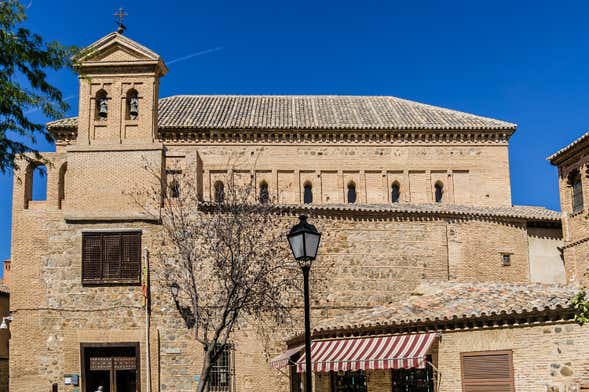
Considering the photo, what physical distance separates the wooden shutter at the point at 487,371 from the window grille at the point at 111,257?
1044 cm

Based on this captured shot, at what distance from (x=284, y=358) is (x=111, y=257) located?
19.8 ft

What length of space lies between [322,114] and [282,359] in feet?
52.1

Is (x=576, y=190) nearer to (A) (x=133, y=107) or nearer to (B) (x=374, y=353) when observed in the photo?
(B) (x=374, y=353)

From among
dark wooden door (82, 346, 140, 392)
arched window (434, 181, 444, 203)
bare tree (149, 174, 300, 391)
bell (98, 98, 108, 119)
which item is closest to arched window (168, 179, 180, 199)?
bare tree (149, 174, 300, 391)

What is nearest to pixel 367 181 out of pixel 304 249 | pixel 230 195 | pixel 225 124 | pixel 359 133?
pixel 359 133

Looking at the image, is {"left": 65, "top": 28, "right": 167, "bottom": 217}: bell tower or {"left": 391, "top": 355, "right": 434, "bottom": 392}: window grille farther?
{"left": 65, "top": 28, "right": 167, "bottom": 217}: bell tower

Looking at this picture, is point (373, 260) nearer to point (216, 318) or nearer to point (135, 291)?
point (216, 318)

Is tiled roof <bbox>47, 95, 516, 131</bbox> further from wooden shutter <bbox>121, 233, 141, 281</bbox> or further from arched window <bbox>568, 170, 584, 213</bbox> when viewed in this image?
wooden shutter <bbox>121, 233, 141, 281</bbox>

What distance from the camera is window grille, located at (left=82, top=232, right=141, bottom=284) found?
2298 cm

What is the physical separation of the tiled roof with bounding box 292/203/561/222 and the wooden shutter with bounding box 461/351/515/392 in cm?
843

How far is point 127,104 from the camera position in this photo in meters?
24.9

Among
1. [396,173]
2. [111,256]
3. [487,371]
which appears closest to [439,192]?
[396,173]

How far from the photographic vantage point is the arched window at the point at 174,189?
78.5 feet

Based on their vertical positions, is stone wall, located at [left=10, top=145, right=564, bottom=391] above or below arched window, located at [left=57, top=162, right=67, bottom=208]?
below
